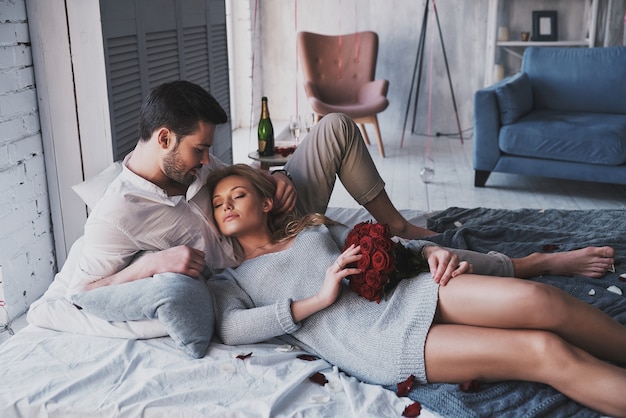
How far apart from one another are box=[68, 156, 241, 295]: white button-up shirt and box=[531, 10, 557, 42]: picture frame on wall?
14.9ft

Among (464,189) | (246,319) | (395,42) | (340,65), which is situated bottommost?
(464,189)

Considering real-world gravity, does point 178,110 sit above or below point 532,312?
above

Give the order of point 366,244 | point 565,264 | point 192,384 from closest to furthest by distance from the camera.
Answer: point 192,384
point 366,244
point 565,264

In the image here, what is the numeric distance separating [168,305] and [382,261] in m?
0.57

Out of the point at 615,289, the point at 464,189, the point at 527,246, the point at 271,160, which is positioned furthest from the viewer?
the point at 464,189

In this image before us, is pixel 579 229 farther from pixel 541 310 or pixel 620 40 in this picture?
pixel 620 40

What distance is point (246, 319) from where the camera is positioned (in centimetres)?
190

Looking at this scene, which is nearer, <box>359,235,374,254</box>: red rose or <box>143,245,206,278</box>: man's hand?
<box>359,235,374,254</box>: red rose

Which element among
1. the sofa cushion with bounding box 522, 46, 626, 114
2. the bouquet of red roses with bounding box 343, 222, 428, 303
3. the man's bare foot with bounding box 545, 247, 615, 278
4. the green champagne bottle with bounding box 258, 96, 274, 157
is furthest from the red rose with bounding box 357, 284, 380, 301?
the sofa cushion with bounding box 522, 46, 626, 114

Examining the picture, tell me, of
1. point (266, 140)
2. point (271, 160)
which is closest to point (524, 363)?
point (271, 160)

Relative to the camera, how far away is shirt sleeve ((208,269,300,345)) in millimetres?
1877

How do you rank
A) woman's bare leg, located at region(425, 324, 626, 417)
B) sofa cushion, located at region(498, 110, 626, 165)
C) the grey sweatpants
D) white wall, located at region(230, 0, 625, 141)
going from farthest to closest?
white wall, located at region(230, 0, 625, 141) < sofa cushion, located at region(498, 110, 626, 165) < the grey sweatpants < woman's bare leg, located at region(425, 324, 626, 417)

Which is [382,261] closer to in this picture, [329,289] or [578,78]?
[329,289]

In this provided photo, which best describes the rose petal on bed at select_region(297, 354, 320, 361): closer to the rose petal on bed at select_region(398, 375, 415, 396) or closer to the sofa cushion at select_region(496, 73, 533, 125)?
the rose petal on bed at select_region(398, 375, 415, 396)
